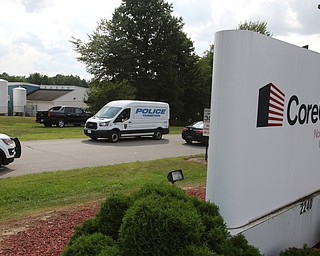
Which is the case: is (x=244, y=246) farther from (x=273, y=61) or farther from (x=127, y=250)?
(x=273, y=61)

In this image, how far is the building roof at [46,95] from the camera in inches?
2391

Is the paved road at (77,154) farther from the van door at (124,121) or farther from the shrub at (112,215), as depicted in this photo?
the shrub at (112,215)

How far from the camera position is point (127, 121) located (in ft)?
69.0

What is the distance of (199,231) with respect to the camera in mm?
2600

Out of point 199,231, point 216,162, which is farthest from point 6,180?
point 199,231

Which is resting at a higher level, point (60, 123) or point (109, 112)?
point (109, 112)

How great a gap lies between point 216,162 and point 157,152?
527 inches

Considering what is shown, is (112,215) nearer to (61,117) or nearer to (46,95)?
(61,117)

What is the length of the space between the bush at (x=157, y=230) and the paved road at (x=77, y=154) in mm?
8132

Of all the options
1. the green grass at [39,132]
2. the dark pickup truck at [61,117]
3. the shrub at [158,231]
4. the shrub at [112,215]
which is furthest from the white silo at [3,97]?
the shrub at [158,231]

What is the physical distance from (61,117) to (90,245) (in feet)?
90.4

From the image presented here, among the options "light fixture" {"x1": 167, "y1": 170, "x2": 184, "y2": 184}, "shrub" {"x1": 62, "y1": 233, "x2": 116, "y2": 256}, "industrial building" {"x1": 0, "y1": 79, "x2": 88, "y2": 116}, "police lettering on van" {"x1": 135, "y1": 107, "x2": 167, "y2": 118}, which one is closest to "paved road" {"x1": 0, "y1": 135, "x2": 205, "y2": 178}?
"police lettering on van" {"x1": 135, "y1": 107, "x2": 167, "y2": 118}

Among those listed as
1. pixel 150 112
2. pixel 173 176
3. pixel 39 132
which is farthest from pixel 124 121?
pixel 173 176

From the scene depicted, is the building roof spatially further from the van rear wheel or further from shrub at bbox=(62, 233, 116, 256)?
shrub at bbox=(62, 233, 116, 256)
